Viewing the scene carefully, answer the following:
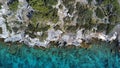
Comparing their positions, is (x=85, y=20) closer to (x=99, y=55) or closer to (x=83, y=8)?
(x=83, y=8)

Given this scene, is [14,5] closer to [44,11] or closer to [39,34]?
[44,11]

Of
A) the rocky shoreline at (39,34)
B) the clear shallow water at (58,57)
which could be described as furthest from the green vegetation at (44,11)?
the clear shallow water at (58,57)

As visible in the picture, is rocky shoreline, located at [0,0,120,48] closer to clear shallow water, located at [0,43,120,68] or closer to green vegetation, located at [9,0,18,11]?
green vegetation, located at [9,0,18,11]

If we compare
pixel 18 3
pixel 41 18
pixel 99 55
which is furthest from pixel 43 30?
pixel 99 55

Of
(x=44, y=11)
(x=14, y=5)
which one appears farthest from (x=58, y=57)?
(x=14, y=5)

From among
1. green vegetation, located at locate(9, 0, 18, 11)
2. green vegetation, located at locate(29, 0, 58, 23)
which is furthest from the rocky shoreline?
green vegetation, located at locate(29, 0, 58, 23)
